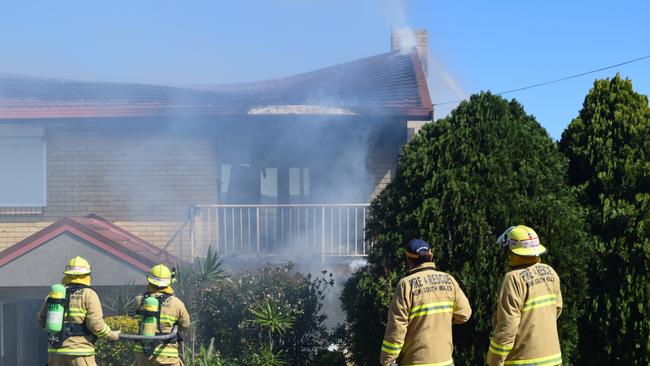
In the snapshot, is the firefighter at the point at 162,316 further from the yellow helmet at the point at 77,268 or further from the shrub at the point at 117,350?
the shrub at the point at 117,350

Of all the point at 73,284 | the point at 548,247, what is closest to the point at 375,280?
the point at 548,247

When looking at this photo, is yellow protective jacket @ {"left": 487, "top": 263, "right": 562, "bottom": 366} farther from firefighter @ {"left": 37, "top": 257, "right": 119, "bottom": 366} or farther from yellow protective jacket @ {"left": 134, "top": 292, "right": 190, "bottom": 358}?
firefighter @ {"left": 37, "top": 257, "right": 119, "bottom": 366}

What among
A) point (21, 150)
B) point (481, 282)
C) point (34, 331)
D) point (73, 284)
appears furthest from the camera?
point (21, 150)

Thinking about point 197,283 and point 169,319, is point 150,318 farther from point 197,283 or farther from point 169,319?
point 197,283

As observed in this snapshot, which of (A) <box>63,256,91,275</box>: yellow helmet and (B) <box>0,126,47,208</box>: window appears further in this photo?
(B) <box>0,126,47,208</box>: window

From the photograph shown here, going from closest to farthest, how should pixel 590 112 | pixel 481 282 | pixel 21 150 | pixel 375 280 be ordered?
pixel 481 282
pixel 375 280
pixel 590 112
pixel 21 150

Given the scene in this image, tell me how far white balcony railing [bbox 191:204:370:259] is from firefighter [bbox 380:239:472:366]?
250 inches

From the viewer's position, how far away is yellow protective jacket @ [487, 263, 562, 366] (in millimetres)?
→ 4785

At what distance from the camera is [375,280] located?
6.04 meters

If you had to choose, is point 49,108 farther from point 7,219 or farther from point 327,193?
point 327,193

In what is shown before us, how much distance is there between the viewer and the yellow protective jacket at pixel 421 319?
15.7 feet

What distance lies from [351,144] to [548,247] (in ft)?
21.8

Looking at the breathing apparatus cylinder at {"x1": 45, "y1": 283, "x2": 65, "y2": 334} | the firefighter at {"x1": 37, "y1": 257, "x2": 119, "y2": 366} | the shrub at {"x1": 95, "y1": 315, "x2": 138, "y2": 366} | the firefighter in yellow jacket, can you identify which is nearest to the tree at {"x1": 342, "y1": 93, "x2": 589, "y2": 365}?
the firefighter in yellow jacket

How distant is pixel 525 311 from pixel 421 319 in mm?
697
